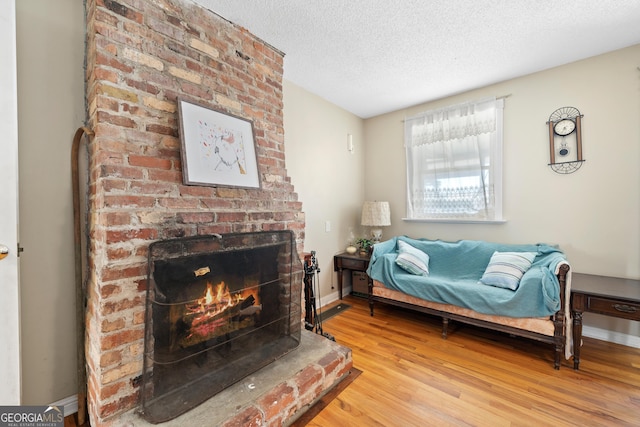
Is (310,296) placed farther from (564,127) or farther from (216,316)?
(564,127)

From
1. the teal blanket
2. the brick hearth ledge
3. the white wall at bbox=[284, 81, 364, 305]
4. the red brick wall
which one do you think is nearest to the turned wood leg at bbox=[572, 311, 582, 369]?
the teal blanket

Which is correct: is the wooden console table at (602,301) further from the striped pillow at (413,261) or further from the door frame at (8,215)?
the door frame at (8,215)

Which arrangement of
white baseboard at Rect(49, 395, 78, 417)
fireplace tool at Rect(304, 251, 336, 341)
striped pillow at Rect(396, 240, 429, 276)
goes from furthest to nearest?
striped pillow at Rect(396, 240, 429, 276) < fireplace tool at Rect(304, 251, 336, 341) < white baseboard at Rect(49, 395, 78, 417)

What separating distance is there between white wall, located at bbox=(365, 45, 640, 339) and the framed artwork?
103 inches

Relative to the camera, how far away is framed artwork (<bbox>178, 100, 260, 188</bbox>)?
1523 mm

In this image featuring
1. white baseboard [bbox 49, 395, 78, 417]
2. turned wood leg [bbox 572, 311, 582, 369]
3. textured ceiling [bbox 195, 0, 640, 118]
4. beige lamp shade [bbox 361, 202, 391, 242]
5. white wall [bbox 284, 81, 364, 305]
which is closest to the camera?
white baseboard [bbox 49, 395, 78, 417]

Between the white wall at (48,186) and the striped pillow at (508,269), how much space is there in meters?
3.04

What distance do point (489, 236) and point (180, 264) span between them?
3.06 metres

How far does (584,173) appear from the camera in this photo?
248 centimetres

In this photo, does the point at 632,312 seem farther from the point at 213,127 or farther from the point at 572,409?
the point at 213,127

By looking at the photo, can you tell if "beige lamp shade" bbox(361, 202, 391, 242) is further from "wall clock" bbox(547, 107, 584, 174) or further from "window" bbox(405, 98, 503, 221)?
"wall clock" bbox(547, 107, 584, 174)

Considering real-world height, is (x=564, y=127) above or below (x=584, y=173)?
above

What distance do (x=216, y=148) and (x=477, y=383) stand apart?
90.9 inches

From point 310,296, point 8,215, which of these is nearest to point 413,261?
point 310,296
